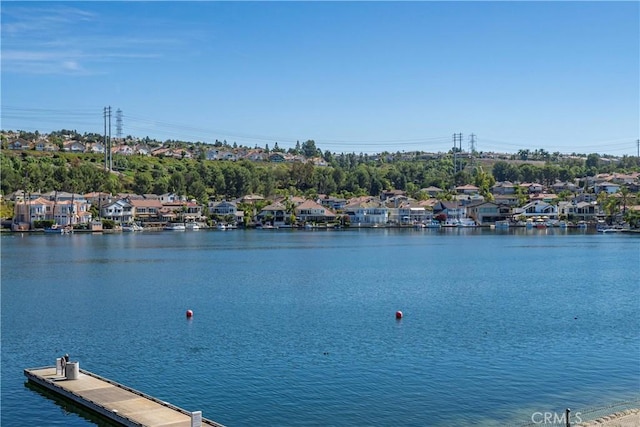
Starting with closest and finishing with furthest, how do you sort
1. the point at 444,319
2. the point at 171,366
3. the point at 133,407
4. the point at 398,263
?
the point at 133,407
the point at 171,366
the point at 444,319
the point at 398,263

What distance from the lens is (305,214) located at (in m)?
106

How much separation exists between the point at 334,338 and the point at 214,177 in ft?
325

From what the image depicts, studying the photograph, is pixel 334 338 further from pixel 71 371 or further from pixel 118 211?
pixel 118 211

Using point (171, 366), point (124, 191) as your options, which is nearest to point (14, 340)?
point (171, 366)

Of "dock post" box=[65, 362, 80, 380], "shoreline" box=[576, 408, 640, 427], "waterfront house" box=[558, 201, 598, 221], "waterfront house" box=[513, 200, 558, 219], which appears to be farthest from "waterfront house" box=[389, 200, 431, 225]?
"shoreline" box=[576, 408, 640, 427]

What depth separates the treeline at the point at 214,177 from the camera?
10546 cm

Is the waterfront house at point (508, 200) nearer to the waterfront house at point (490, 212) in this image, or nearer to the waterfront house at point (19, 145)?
the waterfront house at point (490, 212)

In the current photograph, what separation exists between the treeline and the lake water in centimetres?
6068

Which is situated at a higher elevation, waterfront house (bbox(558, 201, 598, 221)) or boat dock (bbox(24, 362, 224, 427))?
waterfront house (bbox(558, 201, 598, 221))

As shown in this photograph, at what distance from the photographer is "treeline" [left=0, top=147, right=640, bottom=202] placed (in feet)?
346

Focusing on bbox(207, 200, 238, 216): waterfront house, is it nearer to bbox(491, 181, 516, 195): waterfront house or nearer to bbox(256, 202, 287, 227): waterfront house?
bbox(256, 202, 287, 227): waterfront house

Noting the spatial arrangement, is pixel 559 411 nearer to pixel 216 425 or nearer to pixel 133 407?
pixel 216 425

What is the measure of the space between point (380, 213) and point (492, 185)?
33253 mm

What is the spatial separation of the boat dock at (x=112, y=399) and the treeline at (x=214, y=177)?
276ft
